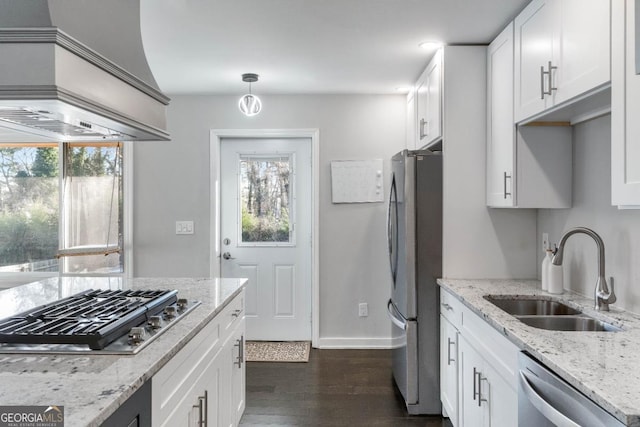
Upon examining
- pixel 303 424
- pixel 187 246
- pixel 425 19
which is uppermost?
pixel 425 19

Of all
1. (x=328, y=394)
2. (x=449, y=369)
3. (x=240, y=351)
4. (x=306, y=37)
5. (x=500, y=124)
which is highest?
(x=306, y=37)

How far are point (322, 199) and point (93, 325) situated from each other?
272 centimetres

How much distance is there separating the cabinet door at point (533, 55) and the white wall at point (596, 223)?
34 centimetres

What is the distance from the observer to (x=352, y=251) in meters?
3.89

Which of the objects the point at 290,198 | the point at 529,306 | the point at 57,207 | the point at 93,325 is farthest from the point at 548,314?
the point at 57,207

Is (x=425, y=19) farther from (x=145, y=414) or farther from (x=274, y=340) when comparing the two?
(x=274, y=340)

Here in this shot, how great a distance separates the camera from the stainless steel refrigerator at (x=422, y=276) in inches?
105

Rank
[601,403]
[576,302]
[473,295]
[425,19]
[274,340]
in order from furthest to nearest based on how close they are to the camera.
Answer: [274,340] < [425,19] < [473,295] < [576,302] < [601,403]

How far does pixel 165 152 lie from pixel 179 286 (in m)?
2.03

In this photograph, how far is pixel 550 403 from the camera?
4.09 feet

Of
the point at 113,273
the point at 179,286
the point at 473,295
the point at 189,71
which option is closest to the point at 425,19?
the point at 473,295

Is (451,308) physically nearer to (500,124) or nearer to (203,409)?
(500,124)

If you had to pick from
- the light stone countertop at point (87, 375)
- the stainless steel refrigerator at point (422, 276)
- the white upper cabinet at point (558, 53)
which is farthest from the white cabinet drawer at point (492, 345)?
the light stone countertop at point (87, 375)

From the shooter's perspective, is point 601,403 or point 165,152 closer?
point 601,403
